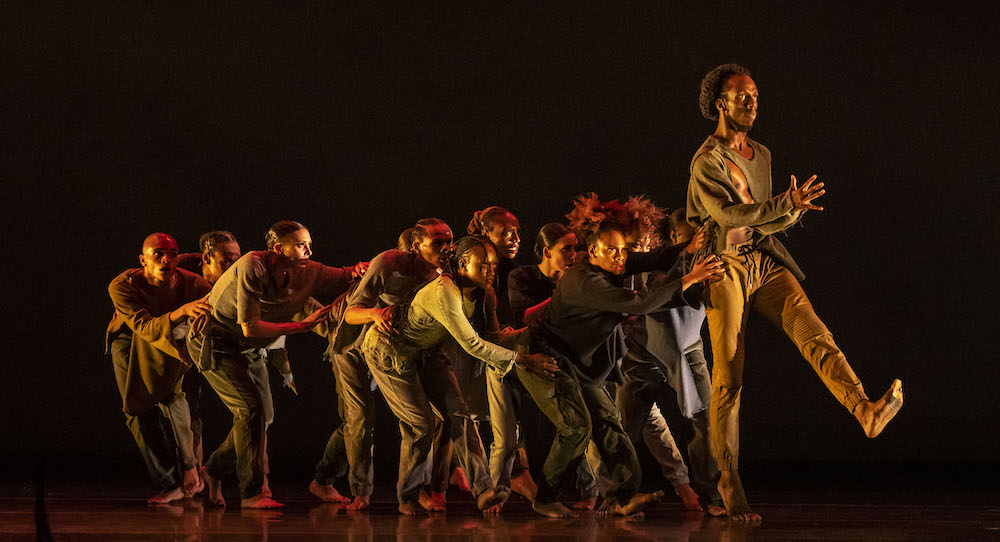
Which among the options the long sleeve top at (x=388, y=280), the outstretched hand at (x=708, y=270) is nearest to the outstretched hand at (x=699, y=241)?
the outstretched hand at (x=708, y=270)

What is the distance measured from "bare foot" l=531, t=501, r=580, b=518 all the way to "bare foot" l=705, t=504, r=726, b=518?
513 millimetres

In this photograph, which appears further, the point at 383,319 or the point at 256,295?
the point at 256,295

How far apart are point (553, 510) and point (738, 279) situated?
114 centimetres

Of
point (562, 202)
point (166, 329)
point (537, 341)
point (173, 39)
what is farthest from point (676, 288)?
point (173, 39)

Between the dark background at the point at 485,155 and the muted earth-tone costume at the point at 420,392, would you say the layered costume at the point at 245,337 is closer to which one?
the muted earth-tone costume at the point at 420,392

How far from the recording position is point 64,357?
338 inches

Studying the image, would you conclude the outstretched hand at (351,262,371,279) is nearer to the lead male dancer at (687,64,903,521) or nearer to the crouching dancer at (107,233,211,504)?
the crouching dancer at (107,233,211,504)

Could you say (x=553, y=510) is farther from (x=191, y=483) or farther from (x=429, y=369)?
(x=191, y=483)

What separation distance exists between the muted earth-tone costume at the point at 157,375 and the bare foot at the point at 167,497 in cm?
3

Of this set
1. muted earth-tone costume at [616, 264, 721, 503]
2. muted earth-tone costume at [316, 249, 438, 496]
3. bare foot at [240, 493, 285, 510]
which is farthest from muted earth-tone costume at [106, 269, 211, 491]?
muted earth-tone costume at [616, 264, 721, 503]

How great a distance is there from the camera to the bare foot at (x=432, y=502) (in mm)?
5402

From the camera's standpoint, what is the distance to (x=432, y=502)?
5426mm

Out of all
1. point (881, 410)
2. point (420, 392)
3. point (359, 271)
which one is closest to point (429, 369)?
point (420, 392)

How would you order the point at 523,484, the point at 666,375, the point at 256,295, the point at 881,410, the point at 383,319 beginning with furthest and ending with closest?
the point at 523,484 → the point at 256,295 → the point at 666,375 → the point at 383,319 → the point at 881,410
